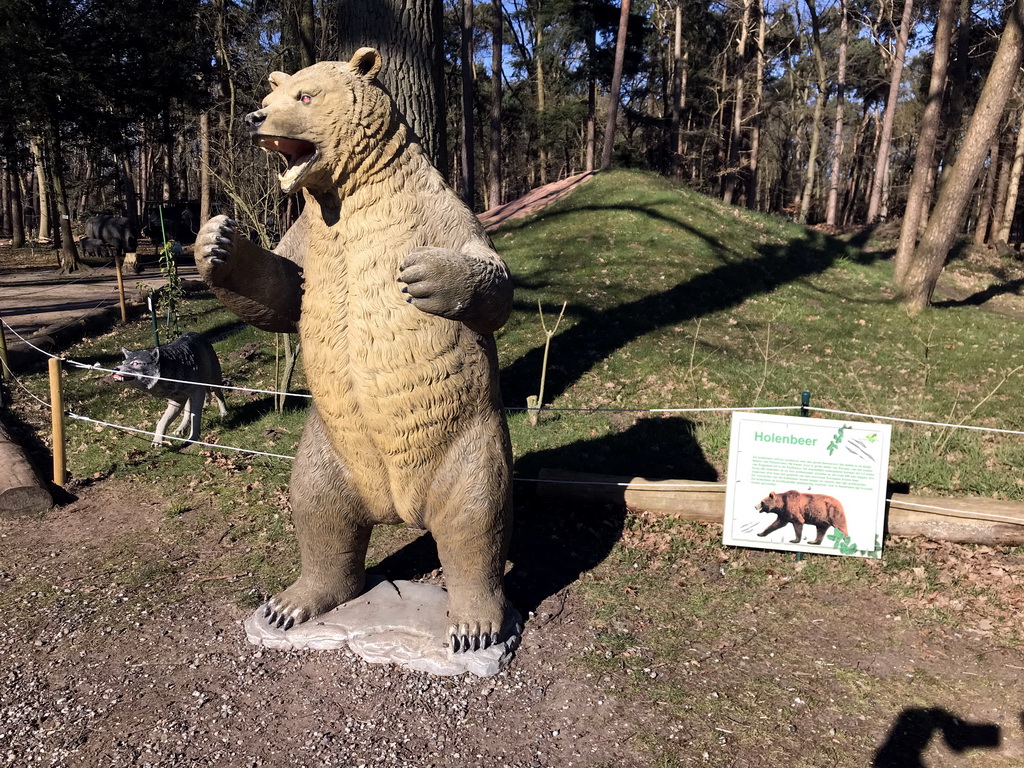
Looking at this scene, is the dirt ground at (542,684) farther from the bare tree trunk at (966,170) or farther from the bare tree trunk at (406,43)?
the bare tree trunk at (966,170)

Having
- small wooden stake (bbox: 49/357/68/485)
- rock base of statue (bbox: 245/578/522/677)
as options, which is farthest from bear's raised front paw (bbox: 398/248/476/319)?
small wooden stake (bbox: 49/357/68/485)

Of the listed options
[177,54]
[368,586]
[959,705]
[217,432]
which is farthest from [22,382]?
[177,54]

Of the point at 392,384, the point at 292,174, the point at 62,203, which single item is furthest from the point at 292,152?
the point at 62,203

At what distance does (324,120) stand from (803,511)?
342 cm

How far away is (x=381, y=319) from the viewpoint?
9.52ft

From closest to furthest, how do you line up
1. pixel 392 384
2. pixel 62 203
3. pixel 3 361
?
pixel 392 384
pixel 3 361
pixel 62 203

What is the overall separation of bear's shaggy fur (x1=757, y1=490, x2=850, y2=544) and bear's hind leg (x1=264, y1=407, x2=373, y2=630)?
2.42 metres

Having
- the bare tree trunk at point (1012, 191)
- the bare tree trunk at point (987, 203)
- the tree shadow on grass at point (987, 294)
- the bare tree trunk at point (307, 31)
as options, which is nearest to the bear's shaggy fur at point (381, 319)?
the bare tree trunk at point (307, 31)

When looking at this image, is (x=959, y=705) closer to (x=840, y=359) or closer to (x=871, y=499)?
(x=871, y=499)

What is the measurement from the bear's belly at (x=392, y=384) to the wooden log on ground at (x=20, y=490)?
3266mm

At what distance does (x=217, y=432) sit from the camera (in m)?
6.80

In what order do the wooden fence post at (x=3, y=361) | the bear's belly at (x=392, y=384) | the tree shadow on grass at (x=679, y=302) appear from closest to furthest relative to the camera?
1. the bear's belly at (x=392, y=384)
2. the wooden fence post at (x=3, y=361)
3. the tree shadow on grass at (x=679, y=302)

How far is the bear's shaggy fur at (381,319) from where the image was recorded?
9.05ft

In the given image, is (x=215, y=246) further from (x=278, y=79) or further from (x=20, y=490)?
(x=20, y=490)
